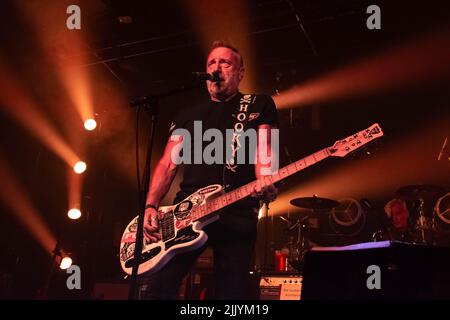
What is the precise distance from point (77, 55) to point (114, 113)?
50.5 inches

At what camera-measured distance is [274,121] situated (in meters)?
3.22

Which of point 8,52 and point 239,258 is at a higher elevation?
point 8,52

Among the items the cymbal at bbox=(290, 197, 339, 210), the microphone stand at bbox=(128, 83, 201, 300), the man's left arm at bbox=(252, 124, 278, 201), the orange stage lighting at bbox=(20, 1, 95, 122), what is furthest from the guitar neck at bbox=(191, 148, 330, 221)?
the orange stage lighting at bbox=(20, 1, 95, 122)

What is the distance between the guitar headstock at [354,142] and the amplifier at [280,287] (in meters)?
2.28

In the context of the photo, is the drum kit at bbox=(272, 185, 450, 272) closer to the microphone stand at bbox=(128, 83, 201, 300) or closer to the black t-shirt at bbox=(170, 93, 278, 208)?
the black t-shirt at bbox=(170, 93, 278, 208)

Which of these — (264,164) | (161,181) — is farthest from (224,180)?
(161,181)

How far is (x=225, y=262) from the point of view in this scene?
2760 mm

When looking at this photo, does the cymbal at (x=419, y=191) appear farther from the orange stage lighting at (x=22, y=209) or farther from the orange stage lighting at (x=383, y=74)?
the orange stage lighting at (x=22, y=209)

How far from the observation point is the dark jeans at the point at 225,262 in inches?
107

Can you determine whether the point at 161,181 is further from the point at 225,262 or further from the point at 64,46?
the point at 64,46

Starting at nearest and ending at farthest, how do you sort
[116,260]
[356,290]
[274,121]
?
[356,290] → [274,121] → [116,260]

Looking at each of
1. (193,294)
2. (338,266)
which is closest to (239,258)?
(338,266)
